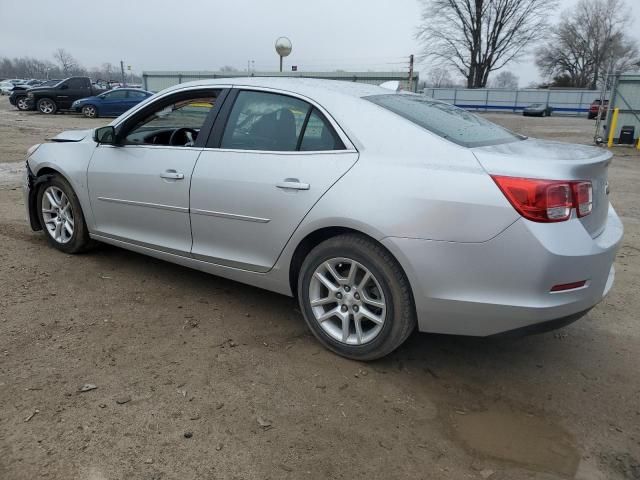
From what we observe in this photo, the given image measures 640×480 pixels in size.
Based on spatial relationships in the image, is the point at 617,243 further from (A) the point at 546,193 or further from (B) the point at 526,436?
(B) the point at 526,436

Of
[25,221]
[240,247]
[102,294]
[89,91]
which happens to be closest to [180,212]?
[240,247]

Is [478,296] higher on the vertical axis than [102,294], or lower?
higher

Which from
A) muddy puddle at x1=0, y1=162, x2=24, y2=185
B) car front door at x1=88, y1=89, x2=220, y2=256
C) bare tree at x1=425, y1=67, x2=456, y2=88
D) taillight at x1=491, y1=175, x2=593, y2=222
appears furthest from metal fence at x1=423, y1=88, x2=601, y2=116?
taillight at x1=491, y1=175, x2=593, y2=222

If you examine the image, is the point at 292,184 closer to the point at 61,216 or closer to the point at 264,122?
the point at 264,122

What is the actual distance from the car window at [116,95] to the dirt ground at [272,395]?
21.1 m

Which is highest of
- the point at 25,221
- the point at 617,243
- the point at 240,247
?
the point at 617,243

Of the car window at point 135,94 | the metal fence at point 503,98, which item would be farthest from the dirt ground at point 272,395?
the metal fence at point 503,98

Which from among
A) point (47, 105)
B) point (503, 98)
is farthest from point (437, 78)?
point (47, 105)

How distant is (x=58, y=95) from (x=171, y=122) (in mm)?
23936

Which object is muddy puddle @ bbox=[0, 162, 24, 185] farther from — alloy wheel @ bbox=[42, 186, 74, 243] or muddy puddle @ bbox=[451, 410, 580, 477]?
muddy puddle @ bbox=[451, 410, 580, 477]

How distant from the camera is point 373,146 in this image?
2.91 m

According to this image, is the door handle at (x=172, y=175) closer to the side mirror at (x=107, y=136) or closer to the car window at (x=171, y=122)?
the car window at (x=171, y=122)

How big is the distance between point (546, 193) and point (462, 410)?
1167mm

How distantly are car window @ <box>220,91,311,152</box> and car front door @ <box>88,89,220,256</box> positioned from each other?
234 millimetres
